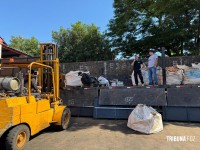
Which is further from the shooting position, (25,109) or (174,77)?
(174,77)

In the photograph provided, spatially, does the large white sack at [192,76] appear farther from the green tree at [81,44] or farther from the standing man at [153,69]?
the green tree at [81,44]

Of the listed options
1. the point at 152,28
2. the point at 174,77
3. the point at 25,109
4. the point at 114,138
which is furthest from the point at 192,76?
the point at 152,28

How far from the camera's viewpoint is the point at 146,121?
6.87m

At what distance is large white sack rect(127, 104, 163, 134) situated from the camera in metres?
6.79

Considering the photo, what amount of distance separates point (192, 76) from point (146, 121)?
153 inches

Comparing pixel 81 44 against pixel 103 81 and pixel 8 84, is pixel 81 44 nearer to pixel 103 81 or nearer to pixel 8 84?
pixel 103 81

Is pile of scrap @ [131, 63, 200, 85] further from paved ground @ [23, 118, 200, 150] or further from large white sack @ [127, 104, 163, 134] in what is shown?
large white sack @ [127, 104, 163, 134]

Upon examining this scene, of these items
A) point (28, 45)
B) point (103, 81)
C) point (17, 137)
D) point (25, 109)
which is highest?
point (28, 45)

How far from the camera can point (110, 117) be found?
8781mm

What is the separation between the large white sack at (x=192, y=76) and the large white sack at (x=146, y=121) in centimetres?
325

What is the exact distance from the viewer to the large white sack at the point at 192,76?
→ 9.40 m

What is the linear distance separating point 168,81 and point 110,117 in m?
3.17

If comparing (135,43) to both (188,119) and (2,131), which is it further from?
(2,131)

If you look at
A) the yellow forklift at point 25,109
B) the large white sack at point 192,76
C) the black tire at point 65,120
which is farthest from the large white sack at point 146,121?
the large white sack at point 192,76
